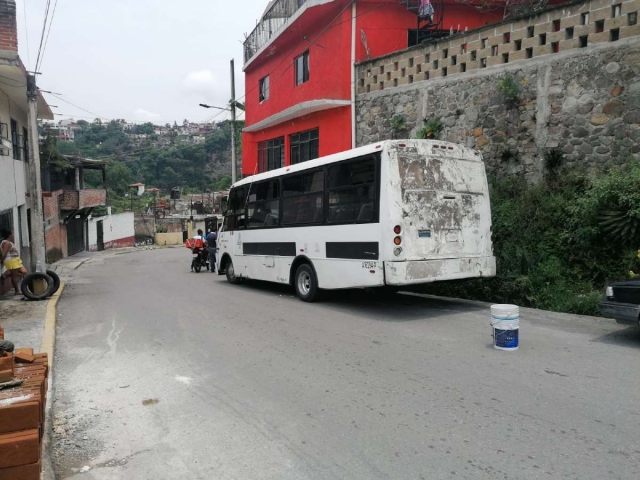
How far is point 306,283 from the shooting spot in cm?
1077

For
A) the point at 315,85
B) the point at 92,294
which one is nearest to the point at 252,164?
the point at 315,85

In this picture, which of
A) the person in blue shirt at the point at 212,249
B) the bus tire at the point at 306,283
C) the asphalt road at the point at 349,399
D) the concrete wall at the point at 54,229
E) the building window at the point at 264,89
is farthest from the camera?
the concrete wall at the point at 54,229

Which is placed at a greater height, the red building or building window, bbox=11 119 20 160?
the red building

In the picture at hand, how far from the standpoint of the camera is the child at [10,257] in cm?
1166

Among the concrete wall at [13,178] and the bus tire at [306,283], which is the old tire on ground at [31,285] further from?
the bus tire at [306,283]

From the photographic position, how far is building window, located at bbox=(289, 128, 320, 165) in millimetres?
18422

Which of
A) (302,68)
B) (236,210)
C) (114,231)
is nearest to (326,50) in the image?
(302,68)

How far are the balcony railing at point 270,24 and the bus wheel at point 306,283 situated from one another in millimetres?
10797

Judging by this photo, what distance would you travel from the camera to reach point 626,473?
3.26 m

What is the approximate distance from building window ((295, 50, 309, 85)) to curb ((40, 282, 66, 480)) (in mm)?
11630

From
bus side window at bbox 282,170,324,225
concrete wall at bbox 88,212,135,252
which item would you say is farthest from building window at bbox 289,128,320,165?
concrete wall at bbox 88,212,135,252

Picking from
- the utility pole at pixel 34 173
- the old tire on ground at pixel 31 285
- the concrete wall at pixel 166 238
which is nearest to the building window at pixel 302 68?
the utility pole at pixel 34 173

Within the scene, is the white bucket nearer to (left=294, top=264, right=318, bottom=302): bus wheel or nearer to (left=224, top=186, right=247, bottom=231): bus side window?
(left=294, top=264, right=318, bottom=302): bus wheel

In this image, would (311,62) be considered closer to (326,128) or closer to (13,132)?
(326,128)
